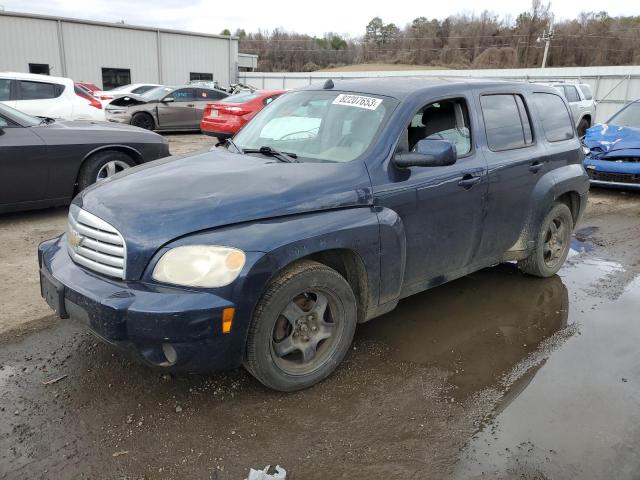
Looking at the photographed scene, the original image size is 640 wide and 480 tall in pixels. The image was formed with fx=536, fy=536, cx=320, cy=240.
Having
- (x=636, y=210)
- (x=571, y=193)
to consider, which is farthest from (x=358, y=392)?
(x=636, y=210)

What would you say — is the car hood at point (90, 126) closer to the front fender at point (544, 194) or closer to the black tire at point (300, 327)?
the black tire at point (300, 327)

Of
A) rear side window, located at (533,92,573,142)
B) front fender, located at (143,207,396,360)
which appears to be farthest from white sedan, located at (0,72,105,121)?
front fender, located at (143,207,396,360)

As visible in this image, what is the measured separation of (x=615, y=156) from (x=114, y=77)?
29808 millimetres

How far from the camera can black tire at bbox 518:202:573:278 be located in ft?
16.0

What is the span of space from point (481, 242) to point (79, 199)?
2.88 metres

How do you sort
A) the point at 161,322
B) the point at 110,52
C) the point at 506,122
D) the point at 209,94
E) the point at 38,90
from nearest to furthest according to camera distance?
the point at 161,322, the point at 506,122, the point at 38,90, the point at 209,94, the point at 110,52

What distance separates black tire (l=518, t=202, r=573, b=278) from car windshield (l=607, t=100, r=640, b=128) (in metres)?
5.76

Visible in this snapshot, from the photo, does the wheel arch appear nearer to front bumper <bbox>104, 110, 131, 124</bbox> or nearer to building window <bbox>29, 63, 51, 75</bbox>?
front bumper <bbox>104, 110, 131, 124</bbox>

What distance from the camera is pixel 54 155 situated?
248 inches

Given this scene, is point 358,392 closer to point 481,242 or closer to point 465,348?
point 465,348

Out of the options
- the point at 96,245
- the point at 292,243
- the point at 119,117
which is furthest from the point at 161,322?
the point at 119,117

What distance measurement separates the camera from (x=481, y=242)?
417cm

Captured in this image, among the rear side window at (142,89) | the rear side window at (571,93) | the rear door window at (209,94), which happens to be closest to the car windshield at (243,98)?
Result: the rear door window at (209,94)

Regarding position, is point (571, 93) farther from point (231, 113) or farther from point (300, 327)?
point (300, 327)
